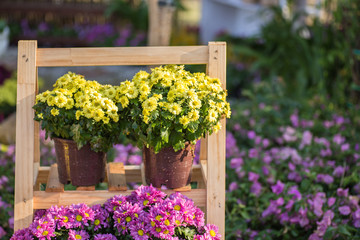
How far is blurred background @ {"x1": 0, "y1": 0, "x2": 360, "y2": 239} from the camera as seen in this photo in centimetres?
297

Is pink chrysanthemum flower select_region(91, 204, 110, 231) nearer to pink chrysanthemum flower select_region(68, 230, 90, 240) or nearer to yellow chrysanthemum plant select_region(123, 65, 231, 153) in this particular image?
pink chrysanthemum flower select_region(68, 230, 90, 240)

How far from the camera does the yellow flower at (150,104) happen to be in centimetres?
212

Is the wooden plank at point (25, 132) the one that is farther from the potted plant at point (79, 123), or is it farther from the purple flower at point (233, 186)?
the purple flower at point (233, 186)

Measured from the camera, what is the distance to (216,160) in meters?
2.30

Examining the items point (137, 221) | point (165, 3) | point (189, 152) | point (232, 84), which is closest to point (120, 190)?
point (137, 221)

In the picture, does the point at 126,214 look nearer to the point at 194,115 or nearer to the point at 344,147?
the point at 194,115

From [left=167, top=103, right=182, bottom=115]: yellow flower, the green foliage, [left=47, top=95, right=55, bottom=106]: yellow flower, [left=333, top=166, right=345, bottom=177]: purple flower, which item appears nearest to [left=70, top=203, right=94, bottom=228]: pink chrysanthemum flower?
[left=47, top=95, right=55, bottom=106]: yellow flower

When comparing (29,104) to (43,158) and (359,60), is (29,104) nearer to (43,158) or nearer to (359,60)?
(43,158)

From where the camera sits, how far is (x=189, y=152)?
7.64 ft

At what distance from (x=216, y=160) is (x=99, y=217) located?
584 millimetres

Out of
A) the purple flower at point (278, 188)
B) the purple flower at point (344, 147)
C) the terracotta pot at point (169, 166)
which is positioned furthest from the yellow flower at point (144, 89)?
the purple flower at point (344, 147)

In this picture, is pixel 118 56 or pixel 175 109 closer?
pixel 175 109

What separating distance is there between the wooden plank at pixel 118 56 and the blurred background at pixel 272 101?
226 mm

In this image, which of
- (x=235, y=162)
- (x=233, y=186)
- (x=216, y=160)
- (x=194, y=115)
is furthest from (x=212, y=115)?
(x=235, y=162)
